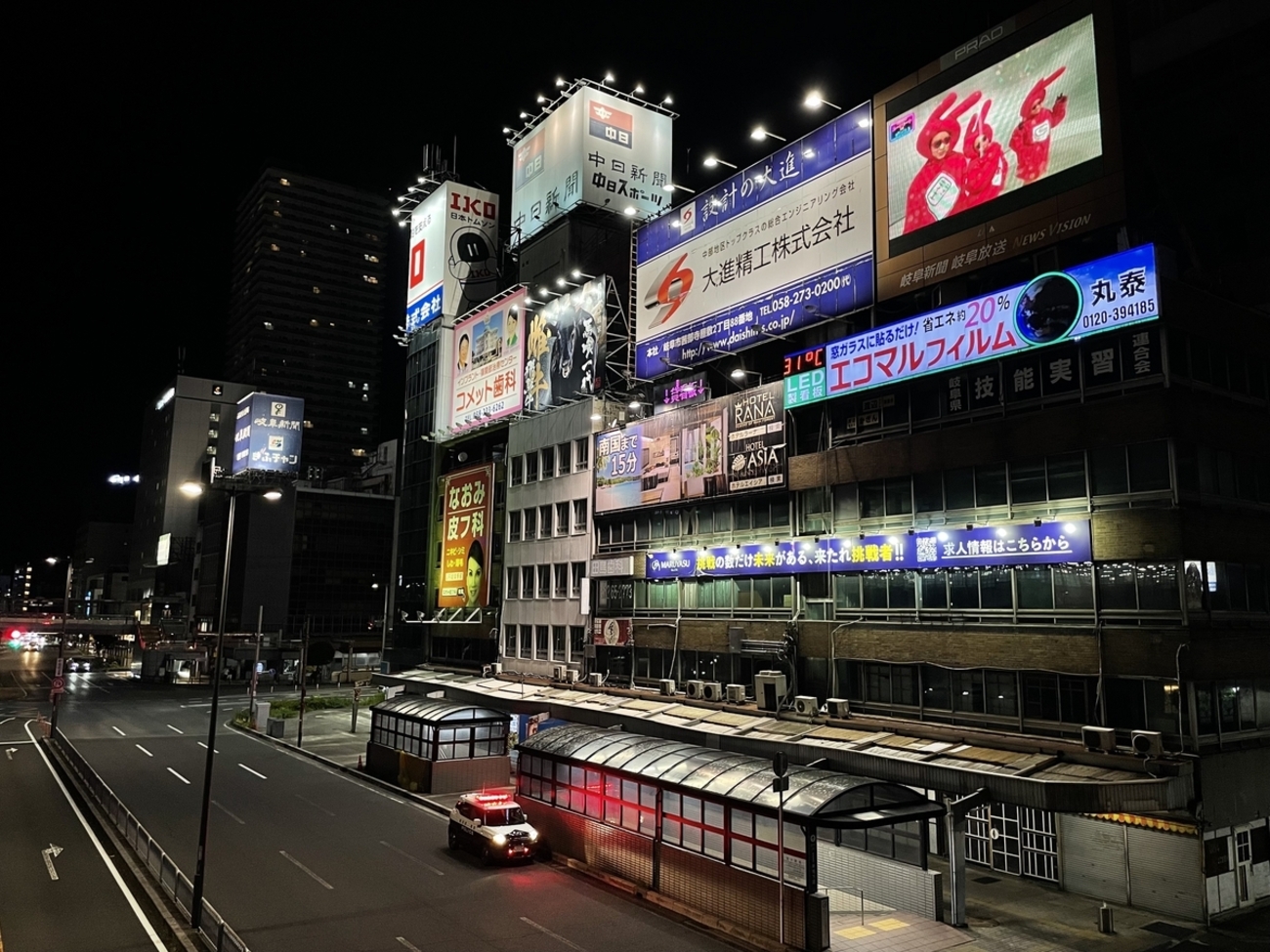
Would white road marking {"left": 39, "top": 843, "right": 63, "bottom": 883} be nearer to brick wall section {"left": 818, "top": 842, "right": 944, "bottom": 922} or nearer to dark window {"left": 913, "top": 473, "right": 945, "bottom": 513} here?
brick wall section {"left": 818, "top": 842, "right": 944, "bottom": 922}

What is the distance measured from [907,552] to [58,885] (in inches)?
1062

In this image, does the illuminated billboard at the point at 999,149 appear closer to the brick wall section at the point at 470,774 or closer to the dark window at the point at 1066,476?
the dark window at the point at 1066,476

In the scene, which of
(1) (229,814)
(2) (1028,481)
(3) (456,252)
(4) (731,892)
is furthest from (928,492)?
(3) (456,252)

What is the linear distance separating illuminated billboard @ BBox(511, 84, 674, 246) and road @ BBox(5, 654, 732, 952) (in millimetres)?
39321

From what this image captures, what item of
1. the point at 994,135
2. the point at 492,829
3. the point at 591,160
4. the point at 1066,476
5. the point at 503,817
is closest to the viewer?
the point at 1066,476

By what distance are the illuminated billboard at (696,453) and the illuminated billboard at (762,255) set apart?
3.25m

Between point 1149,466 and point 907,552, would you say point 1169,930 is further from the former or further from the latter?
point 907,552

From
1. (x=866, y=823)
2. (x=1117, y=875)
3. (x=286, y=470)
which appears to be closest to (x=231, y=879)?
(x=866, y=823)

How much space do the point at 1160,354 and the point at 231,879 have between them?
99.1 feet

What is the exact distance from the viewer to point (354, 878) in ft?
79.9

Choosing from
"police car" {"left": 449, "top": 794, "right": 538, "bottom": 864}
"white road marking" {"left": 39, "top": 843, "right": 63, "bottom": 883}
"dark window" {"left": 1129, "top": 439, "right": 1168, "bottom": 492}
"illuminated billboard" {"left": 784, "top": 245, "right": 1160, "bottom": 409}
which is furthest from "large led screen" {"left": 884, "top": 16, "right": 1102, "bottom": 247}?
"white road marking" {"left": 39, "top": 843, "right": 63, "bottom": 883}

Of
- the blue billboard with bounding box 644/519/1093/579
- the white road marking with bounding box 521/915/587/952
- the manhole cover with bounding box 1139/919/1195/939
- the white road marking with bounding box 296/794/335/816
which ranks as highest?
the blue billboard with bounding box 644/519/1093/579

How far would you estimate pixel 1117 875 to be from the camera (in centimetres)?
2306

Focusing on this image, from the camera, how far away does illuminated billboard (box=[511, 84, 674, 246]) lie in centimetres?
5734
